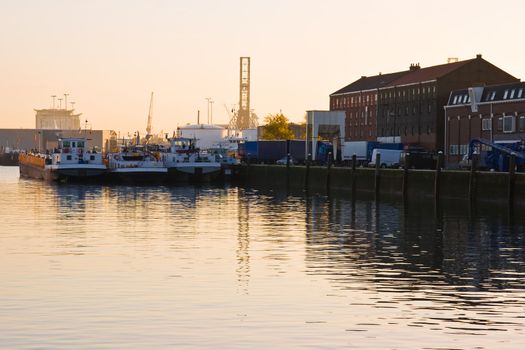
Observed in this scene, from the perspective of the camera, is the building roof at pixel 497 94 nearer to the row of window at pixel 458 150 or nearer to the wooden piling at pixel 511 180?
the row of window at pixel 458 150

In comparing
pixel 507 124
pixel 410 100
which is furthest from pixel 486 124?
pixel 410 100

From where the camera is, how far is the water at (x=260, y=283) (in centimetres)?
2403

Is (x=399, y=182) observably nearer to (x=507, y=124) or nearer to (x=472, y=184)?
(x=472, y=184)

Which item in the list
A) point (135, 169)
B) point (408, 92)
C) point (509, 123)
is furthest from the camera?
point (408, 92)

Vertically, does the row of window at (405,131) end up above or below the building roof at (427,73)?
below

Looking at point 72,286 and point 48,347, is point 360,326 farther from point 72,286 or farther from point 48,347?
point 72,286

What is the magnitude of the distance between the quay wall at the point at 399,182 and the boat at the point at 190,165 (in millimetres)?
5175

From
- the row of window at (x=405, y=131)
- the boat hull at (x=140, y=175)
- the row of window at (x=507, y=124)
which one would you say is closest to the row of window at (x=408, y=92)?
the row of window at (x=405, y=131)

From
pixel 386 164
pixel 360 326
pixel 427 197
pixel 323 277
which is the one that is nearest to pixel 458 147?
pixel 386 164

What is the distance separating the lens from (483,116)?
A: 129500mm

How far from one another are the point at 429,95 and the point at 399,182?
237 feet

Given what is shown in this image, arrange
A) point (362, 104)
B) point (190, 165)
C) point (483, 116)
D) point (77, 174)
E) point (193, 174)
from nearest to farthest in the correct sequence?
point (77, 174)
point (193, 174)
point (190, 165)
point (483, 116)
point (362, 104)

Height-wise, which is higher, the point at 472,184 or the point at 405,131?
the point at 405,131

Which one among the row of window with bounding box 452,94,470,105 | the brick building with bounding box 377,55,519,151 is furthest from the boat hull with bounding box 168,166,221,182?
the brick building with bounding box 377,55,519,151
